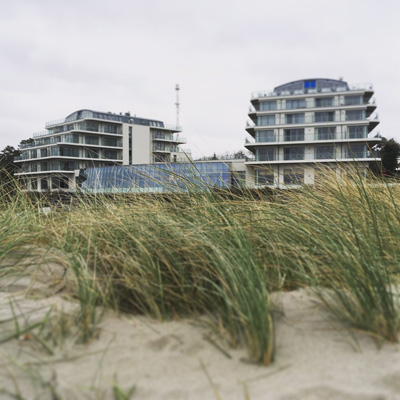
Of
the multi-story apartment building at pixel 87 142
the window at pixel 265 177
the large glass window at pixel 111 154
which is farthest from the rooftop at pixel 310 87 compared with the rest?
the window at pixel 265 177

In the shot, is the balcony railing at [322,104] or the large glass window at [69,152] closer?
the balcony railing at [322,104]

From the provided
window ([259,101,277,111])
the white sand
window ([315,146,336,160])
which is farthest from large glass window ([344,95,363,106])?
the white sand

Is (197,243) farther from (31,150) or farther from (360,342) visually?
(31,150)

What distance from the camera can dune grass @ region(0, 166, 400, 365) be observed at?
1561 mm

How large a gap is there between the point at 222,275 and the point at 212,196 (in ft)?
4.80

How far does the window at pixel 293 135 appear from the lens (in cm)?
4312

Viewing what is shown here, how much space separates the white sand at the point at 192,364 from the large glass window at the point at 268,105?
46125mm

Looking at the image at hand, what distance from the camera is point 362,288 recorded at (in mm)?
1681

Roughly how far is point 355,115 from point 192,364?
154ft

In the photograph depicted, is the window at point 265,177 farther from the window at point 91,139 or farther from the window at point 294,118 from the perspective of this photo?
the window at point 91,139

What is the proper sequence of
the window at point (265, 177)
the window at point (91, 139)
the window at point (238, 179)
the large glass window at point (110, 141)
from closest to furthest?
the window at point (238, 179), the window at point (265, 177), the window at point (91, 139), the large glass window at point (110, 141)

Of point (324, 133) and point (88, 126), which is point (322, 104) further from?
point (88, 126)

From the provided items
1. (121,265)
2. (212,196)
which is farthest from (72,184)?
(121,265)

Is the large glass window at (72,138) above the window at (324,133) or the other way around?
above
